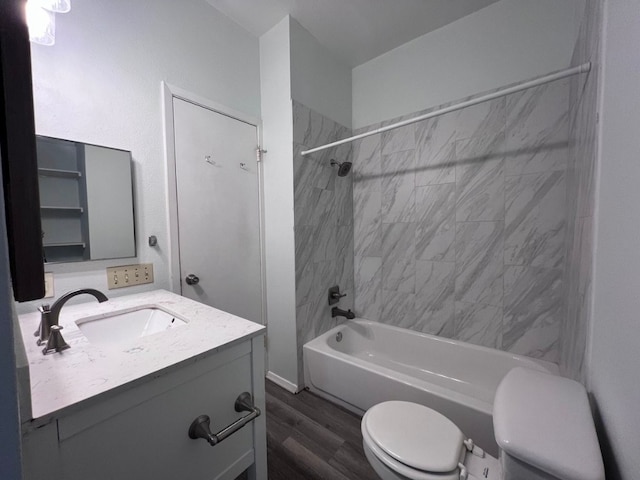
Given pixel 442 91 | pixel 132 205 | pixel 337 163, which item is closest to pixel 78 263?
pixel 132 205

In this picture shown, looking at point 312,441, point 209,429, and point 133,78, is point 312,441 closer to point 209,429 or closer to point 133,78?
point 209,429

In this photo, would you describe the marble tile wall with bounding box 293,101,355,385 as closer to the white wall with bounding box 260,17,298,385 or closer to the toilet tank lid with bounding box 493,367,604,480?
the white wall with bounding box 260,17,298,385

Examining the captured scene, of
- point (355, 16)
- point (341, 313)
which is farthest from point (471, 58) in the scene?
point (341, 313)

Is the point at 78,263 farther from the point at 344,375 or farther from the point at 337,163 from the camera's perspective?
the point at 337,163

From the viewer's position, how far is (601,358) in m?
0.71

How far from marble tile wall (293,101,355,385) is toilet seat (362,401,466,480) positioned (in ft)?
3.00

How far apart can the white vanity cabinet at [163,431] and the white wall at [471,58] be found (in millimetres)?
2147

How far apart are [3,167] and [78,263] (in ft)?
3.82

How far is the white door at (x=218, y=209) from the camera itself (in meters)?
1.54

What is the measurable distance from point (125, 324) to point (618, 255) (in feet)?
5.61

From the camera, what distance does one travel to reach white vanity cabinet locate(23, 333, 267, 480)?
522mm

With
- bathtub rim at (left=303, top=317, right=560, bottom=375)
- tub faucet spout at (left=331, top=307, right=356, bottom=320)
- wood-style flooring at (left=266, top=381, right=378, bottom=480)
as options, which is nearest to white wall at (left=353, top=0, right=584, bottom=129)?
tub faucet spout at (left=331, top=307, right=356, bottom=320)

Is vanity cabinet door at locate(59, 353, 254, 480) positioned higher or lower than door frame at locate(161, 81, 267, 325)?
lower

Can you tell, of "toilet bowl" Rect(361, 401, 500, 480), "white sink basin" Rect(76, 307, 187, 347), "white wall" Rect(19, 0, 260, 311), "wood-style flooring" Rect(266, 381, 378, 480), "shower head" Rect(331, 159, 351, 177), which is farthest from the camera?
"shower head" Rect(331, 159, 351, 177)
